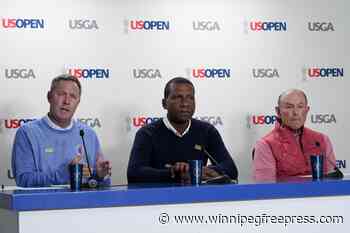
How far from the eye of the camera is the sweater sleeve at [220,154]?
4.77 metres

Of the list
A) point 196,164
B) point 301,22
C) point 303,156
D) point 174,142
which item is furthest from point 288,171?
point 301,22

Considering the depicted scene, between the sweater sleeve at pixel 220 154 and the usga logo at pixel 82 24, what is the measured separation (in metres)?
1.33

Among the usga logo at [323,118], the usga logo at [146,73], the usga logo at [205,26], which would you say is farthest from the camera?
the usga logo at [323,118]

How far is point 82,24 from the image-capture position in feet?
18.7

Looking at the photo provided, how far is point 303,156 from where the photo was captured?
4.98m

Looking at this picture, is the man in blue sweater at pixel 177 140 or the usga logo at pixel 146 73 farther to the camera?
the usga logo at pixel 146 73

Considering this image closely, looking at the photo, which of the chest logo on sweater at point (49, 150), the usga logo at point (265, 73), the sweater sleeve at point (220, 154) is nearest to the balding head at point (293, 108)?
the sweater sleeve at point (220, 154)

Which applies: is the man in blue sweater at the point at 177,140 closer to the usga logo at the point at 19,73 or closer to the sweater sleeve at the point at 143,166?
the sweater sleeve at the point at 143,166

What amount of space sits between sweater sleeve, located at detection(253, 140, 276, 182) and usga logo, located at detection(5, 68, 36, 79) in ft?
5.65

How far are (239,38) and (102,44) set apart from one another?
109 cm

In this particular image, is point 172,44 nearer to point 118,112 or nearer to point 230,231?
point 118,112

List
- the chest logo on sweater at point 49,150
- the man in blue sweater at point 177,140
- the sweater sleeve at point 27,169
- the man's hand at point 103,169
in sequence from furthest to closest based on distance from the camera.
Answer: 1. the man in blue sweater at point 177,140
2. the chest logo on sweater at point 49,150
3. the sweater sleeve at point 27,169
4. the man's hand at point 103,169

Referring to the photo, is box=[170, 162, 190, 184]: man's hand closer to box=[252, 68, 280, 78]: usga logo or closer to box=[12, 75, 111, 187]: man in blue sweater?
box=[12, 75, 111, 187]: man in blue sweater

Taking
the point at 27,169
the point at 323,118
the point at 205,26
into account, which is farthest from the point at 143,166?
the point at 323,118
